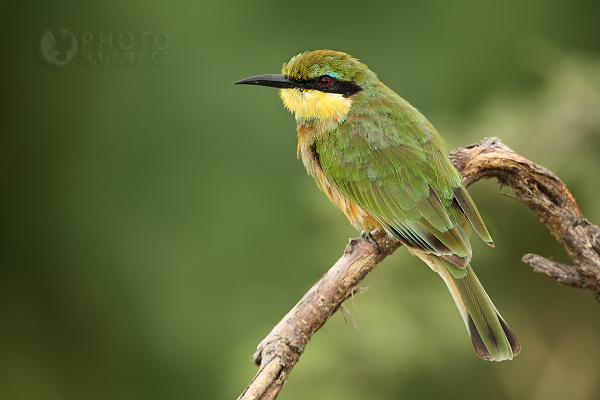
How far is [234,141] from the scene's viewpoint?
3.42 meters

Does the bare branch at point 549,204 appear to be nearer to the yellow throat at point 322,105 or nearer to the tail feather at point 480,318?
the tail feather at point 480,318

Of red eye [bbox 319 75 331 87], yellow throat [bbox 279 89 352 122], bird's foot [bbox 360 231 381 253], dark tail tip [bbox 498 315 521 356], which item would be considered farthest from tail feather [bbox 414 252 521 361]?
red eye [bbox 319 75 331 87]

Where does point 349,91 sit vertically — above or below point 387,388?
above

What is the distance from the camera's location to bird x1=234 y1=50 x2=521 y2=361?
2094 millimetres

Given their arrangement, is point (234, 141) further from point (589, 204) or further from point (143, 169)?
point (589, 204)

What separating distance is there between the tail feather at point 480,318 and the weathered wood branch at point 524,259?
23 cm

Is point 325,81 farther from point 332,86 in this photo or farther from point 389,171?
point 389,171

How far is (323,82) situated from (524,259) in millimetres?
923

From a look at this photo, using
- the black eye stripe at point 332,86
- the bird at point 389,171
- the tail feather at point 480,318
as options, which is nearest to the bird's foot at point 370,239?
the bird at point 389,171

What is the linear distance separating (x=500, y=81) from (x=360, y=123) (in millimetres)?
1358

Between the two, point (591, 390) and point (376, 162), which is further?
point (591, 390)

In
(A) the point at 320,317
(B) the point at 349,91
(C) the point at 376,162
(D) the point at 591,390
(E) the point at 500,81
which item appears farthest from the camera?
(E) the point at 500,81

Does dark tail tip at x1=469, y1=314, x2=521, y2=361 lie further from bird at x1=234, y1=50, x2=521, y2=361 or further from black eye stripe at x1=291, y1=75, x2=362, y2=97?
black eye stripe at x1=291, y1=75, x2=362, y2=97

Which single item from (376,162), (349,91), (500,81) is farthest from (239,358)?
(500,81)
